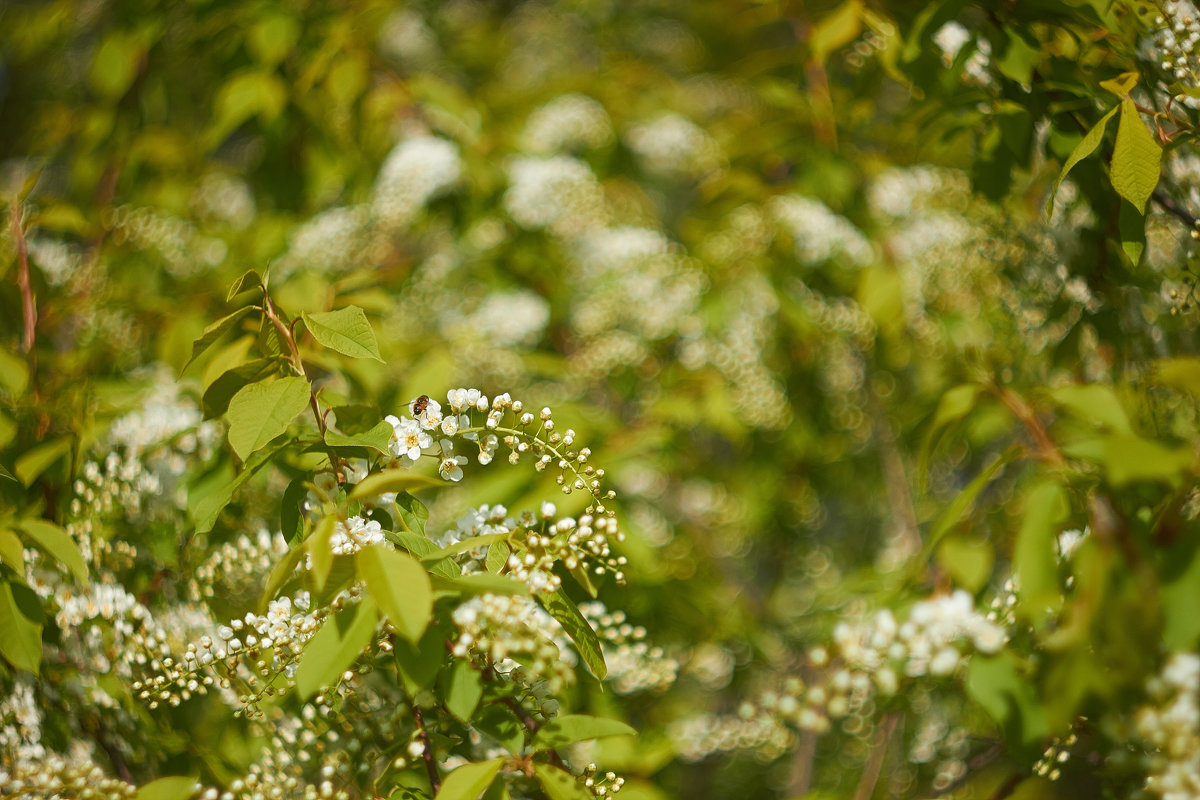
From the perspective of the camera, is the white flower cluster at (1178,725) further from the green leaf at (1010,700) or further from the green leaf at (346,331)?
the green leaf at (346,331)

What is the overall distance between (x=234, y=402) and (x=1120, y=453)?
130 centimetres

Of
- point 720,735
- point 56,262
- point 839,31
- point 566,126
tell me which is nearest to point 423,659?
point 720,735

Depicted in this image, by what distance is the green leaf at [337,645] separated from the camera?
0.96 m

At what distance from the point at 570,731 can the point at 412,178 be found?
2.20 m

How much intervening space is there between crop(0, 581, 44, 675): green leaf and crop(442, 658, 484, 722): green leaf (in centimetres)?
78

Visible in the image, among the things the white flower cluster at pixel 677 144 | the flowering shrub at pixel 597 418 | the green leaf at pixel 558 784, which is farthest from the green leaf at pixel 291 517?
the white flower cluster at pixel 677 144

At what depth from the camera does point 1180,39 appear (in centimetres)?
138

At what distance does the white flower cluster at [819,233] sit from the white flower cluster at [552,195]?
76cm

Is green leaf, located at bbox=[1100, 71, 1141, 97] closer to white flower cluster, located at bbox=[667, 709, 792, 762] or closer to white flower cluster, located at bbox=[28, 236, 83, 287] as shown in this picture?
white flower cluster, located at bbox=[667, 709, 792, 762]

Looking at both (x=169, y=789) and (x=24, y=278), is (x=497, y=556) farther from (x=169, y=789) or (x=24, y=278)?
(x=24, y=278)

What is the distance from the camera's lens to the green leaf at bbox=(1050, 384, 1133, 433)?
110 cm

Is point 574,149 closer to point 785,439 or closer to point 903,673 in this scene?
point 785,439

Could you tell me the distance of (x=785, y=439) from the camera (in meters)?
3.06

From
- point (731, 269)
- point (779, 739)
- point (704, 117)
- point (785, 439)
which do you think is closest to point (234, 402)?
point (779, 739)
